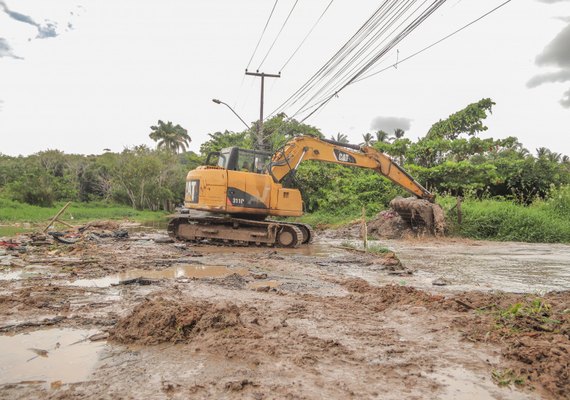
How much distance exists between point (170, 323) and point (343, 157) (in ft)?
36.8

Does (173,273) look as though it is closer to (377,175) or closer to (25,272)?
(25,272)

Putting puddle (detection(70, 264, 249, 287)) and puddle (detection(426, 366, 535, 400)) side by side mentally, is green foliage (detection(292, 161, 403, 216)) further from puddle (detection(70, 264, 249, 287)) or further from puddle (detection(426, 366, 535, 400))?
puddle (detection(426, 366, 535, 400))

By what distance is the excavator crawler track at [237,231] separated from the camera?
43.9ft

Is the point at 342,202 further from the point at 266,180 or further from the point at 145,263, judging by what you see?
the point at 145,263

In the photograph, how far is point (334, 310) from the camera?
16.1 ft

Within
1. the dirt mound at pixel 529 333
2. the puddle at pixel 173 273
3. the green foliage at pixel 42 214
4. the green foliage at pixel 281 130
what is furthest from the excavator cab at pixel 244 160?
the green foliage at pixel 281 130

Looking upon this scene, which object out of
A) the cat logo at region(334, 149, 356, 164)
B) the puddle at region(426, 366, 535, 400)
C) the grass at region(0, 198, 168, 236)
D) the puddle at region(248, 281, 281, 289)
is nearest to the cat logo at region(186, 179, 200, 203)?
the cat logo at region(334, 149, 356, 164)

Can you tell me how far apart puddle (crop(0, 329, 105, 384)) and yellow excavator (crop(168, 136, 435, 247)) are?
29.4 feet

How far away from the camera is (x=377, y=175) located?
24406mm

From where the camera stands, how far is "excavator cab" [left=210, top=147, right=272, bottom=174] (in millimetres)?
13562

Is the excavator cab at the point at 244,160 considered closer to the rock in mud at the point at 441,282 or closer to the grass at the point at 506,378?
the rock in mud at the point at 441,282

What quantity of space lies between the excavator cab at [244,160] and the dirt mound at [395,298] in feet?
26.6

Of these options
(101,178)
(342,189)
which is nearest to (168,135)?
(101,178)

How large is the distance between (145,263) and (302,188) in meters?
19.5
